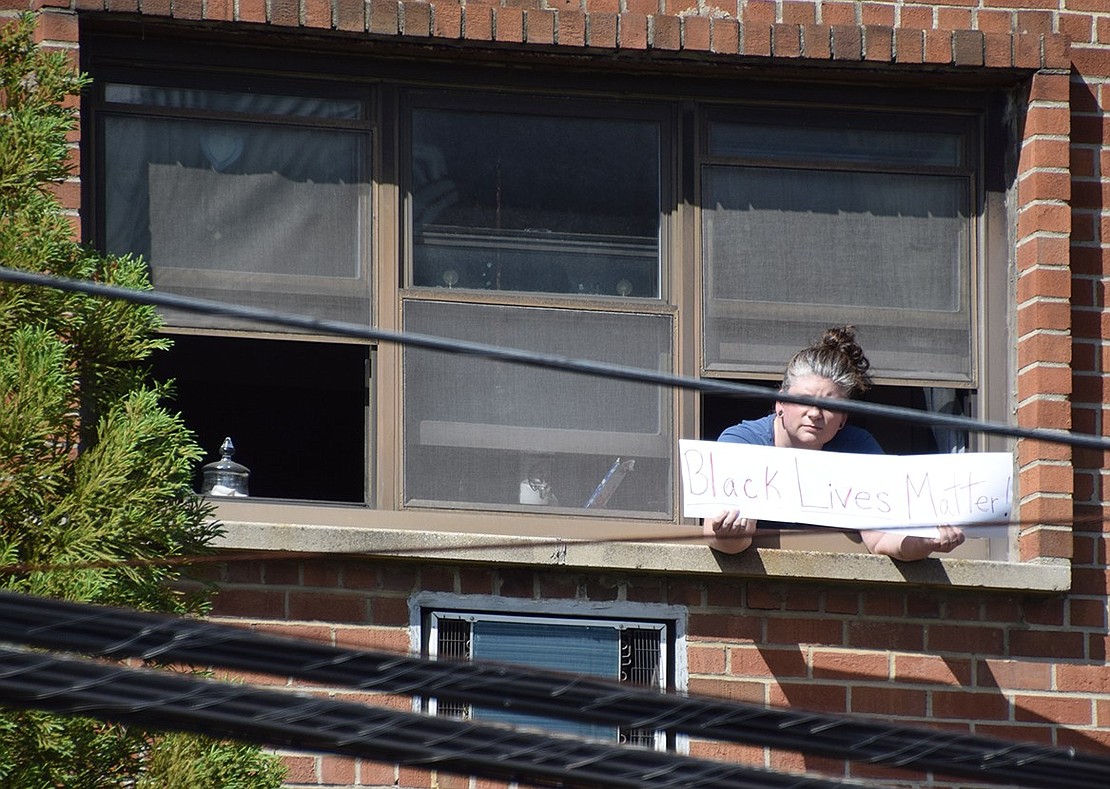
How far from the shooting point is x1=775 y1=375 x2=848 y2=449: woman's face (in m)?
6.73

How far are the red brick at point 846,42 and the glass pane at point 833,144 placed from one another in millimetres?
330

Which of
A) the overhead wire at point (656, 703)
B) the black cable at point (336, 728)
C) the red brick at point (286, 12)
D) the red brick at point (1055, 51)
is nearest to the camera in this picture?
the black cable at point (336, 728)

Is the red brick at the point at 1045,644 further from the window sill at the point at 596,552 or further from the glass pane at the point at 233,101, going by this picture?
the glass pane at the point at 233,101

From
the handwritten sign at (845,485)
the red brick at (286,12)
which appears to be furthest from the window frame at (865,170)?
the red brick at (286,12)

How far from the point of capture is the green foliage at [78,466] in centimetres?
541

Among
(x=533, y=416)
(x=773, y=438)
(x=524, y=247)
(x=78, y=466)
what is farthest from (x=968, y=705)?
(x=78, y=466)

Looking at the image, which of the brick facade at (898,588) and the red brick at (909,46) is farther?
the red brick at (909,46)

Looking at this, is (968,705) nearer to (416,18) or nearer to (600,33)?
(600,33)

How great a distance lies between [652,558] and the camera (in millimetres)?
6750

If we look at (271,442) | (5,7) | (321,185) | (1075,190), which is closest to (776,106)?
(1075,190)

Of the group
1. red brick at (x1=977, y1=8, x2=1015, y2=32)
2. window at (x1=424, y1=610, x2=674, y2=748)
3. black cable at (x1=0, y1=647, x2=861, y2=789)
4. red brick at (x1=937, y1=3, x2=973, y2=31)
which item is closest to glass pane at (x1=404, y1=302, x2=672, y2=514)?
window at (x1=424, y1=610, x2=674, y2=748)

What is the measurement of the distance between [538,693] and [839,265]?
3.63 meters

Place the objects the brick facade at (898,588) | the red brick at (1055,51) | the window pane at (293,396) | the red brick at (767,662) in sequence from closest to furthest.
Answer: the brick facade at (898,588) < the red brick at (767,662) < the window pane at (293,396) < the red brick at (1055,51)

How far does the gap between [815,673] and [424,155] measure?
2.37m
